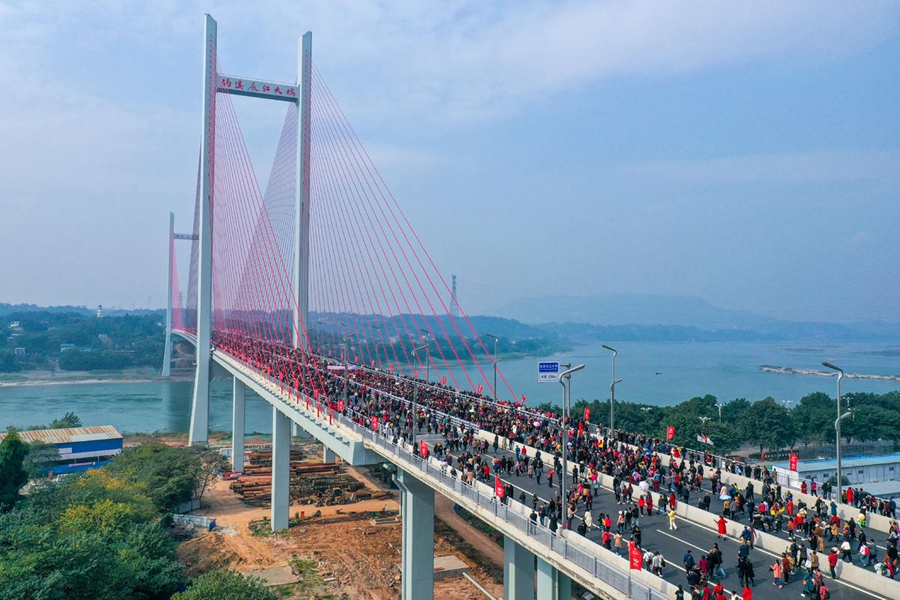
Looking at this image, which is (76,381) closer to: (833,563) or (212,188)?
(212,188)

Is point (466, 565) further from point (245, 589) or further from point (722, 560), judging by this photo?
point (722, 560)

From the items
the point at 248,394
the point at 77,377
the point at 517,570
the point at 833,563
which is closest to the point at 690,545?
the point at 833,563

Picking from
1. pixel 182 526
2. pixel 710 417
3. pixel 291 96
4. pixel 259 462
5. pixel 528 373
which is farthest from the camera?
pixel 528 373

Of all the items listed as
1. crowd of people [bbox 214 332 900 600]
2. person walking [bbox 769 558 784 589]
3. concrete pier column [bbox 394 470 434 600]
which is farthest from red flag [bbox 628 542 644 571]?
concrete pier column [bbox 394 470 434 600]

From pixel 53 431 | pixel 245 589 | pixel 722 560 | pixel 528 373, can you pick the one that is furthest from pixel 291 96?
pixel 528 373

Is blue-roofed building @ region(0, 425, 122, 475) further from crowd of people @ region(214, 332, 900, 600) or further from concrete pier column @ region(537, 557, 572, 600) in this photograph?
concrete pier column @ region(537, 557, 572, 600)
